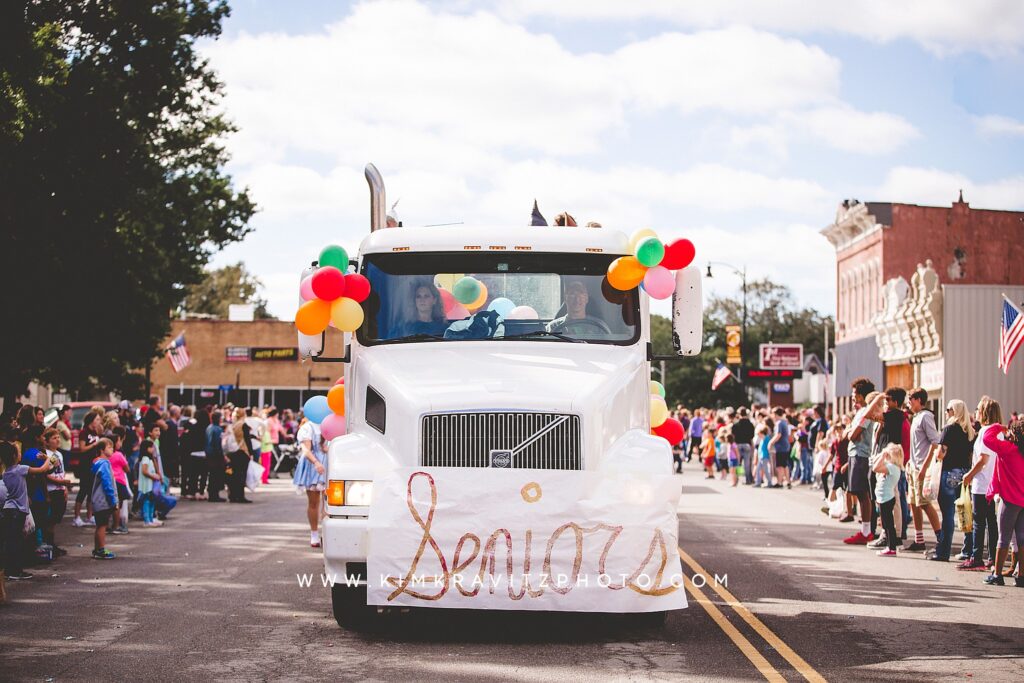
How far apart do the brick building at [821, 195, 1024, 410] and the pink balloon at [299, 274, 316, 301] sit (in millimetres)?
41134

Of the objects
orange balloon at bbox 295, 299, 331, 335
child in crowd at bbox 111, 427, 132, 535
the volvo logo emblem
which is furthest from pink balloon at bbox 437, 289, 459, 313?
child in crowd at bbox 111, 427, 132, 535

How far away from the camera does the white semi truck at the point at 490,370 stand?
9.42m

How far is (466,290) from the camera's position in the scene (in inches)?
419

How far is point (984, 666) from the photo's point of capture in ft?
29.7

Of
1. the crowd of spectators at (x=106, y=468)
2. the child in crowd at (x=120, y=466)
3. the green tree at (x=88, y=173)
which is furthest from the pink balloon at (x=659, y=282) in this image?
the green tree at (x=88, y=173)

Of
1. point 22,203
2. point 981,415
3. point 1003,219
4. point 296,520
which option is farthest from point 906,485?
point 1003,219

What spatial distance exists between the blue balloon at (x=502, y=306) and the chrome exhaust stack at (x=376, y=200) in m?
1.94

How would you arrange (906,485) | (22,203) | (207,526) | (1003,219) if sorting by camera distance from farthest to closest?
(1003,219), (22,203), (207,526), (906,485)

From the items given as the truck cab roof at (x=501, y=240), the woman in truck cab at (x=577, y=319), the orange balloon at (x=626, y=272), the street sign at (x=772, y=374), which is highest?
the street sign at (x=772, y=374)

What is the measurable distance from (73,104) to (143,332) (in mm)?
10771

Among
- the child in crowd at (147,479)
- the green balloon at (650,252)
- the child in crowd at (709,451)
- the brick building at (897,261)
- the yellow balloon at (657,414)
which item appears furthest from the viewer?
the brick building at (897,261)

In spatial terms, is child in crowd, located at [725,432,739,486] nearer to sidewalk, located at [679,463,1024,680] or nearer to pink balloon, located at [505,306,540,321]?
sidewalk, located at [679,463,1024,680]

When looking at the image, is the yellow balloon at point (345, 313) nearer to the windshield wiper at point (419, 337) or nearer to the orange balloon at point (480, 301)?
the windshield wiper at point (419, 337)

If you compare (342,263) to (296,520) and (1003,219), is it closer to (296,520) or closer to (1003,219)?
(296,520)
